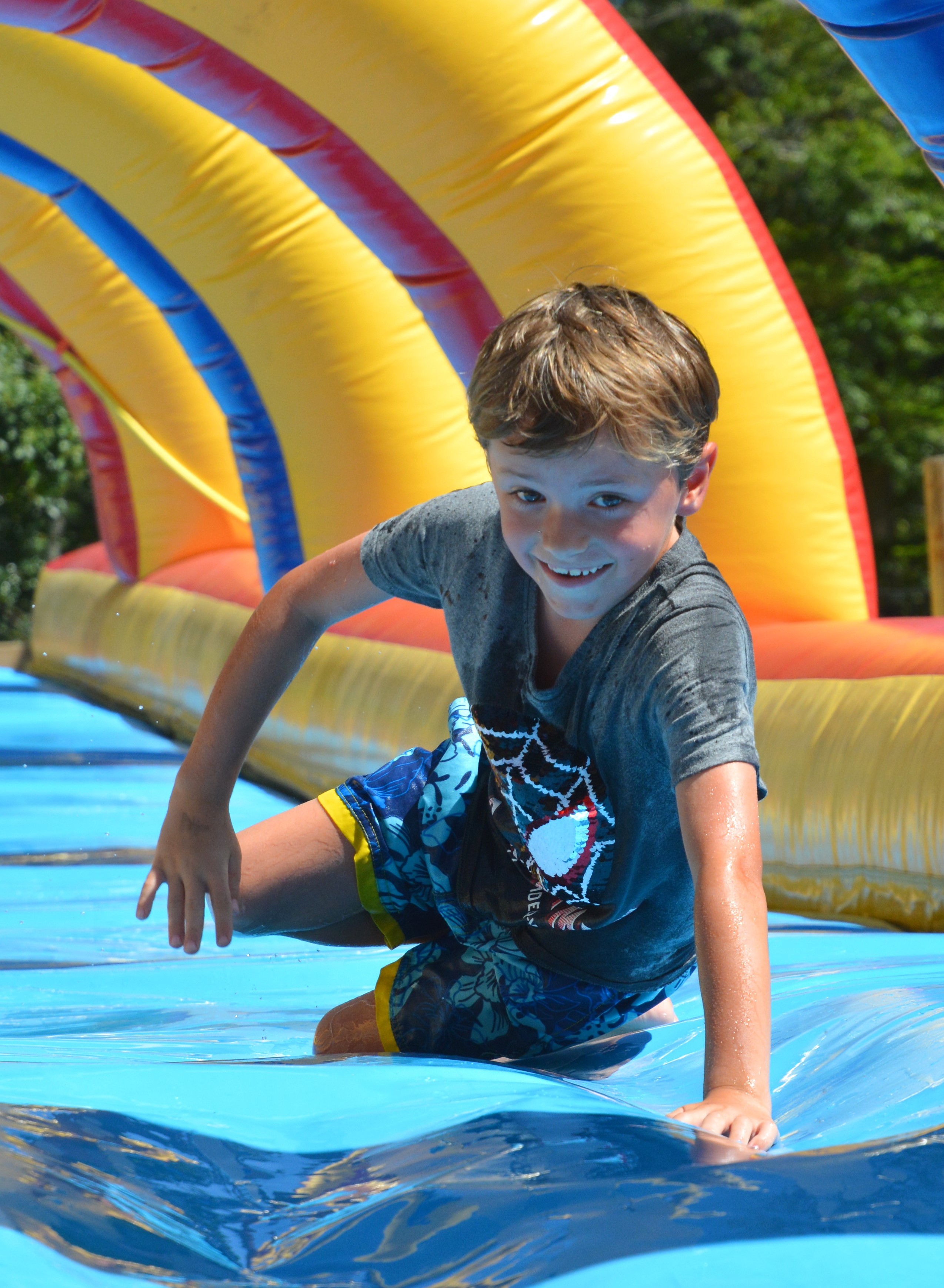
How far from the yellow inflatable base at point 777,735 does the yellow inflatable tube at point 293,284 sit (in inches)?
16.6

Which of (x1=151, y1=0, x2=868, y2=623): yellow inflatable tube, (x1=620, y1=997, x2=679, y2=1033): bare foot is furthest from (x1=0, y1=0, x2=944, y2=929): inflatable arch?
(x1=620, y1=997, x2=679, y2=1033): bare foot

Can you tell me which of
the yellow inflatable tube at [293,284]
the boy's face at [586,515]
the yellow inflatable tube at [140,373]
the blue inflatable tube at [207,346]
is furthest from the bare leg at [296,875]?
the yellow inflatable tube at [140,373]

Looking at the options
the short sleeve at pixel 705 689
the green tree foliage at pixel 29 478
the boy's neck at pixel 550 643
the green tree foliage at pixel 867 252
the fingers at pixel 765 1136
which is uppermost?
the green tree foliage at pixel 867 252

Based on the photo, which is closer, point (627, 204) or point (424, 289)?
point (627, 204)

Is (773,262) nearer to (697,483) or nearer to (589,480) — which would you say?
(697,483)

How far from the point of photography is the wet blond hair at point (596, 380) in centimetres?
104

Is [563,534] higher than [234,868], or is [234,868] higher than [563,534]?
[563,534]

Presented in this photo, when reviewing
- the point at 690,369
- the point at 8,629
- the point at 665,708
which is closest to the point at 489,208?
the point at 690,369

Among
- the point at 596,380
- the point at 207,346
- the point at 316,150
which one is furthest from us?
the point at 207,346

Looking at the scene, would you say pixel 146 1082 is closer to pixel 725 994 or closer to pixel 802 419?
pixel 725 994

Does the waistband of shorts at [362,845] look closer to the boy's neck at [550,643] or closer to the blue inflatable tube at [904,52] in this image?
the boy's neck at [550,643]

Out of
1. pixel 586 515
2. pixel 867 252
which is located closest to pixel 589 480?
pixel 586 515

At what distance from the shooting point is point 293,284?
3.20 m

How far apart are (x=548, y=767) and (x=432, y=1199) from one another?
50cm
